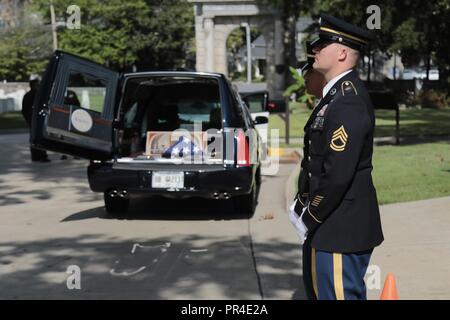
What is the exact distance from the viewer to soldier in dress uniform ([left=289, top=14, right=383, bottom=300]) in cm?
331

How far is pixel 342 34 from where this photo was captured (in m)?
3.47

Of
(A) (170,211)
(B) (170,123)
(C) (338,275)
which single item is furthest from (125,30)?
(C) (338,275)

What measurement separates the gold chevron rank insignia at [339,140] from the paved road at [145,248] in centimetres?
254

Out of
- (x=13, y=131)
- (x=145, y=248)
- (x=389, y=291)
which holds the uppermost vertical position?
(x=389, y=291)

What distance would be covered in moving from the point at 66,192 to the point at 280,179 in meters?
3.74

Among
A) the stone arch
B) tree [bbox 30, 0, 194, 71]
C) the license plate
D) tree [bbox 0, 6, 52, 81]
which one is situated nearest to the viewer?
the license plate

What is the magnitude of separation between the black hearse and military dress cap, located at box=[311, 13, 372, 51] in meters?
4.92

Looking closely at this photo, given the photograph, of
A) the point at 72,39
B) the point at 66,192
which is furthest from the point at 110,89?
the point at 72,39

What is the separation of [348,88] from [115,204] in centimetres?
618

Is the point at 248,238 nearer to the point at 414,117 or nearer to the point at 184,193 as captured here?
the point at 184,193

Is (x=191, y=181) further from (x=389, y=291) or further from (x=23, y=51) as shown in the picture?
(x=23, y=51)

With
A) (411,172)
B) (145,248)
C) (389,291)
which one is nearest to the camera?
(389,291)

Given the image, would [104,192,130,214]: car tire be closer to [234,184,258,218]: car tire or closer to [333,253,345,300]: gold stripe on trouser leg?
[234,184,258,218]: car tire

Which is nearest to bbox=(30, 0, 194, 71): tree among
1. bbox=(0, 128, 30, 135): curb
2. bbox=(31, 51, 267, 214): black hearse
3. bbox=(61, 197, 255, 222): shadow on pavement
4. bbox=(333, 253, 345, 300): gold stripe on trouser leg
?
bbox=(0, 128, 30, 135): curb
